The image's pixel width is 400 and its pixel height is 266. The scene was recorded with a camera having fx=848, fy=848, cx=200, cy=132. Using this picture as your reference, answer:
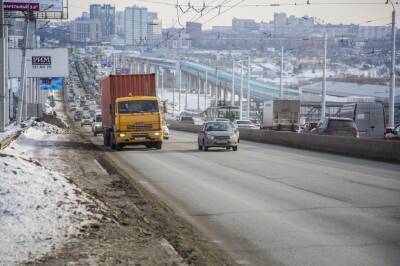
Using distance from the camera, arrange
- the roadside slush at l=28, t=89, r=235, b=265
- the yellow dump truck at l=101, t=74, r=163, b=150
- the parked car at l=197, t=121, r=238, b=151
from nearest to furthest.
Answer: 1. the roadside slush at l=28, t=89, r=235, b=265
2. the parked car at l=197, t=121, r=238, b=151
3. the yellow dump truck at l=101, t=74, r=163, b=150

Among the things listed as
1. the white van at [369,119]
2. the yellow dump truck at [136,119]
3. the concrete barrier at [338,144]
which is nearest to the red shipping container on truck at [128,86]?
the yellow dump truck at [136,119]

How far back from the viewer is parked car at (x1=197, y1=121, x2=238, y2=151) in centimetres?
3741

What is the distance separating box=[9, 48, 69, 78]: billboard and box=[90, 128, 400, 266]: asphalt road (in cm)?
6962

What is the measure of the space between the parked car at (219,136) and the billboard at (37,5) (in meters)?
47.8

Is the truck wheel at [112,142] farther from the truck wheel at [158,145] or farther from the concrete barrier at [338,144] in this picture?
the concrete barrier at [338,144]

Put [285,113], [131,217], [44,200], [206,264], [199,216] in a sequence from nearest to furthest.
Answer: [206,264]
[44,200]
[131,217]
[199,216]
[285,113]

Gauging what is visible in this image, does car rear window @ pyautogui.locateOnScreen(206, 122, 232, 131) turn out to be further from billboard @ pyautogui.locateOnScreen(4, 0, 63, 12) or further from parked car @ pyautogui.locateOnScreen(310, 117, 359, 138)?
billboard @ pyautogui.locateOnScreen(4, 0, 63, 12)

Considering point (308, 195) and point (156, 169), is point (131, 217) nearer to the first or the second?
point (308, 195)

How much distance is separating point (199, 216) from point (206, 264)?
15.6ft

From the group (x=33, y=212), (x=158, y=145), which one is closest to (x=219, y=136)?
(x=158, y=145)

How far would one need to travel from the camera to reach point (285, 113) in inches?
2657

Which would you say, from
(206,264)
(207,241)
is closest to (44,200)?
(207,241)

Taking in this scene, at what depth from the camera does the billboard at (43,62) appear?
94.5 meters

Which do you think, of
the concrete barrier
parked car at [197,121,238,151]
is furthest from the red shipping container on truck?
the concrete barrier
